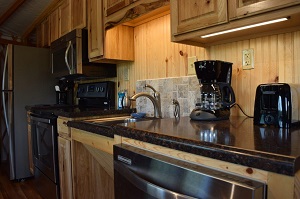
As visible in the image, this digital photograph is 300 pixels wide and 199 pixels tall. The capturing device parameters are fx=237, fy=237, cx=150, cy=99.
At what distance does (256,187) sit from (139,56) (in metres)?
1.76

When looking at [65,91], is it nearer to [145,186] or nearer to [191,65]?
[191,65]

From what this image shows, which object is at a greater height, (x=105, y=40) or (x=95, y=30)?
(x=95, y=30)

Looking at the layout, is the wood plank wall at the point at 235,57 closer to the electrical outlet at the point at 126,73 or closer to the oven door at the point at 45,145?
the electrical outlet at the point at 126,73

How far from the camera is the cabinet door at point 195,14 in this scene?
3.78 ft

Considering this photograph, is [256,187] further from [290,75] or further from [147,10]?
[147,10]

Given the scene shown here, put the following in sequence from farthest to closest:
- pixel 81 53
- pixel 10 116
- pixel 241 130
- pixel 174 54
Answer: pixel 10 116
pixel 81 53
pixel 174 54
pixel 241 130

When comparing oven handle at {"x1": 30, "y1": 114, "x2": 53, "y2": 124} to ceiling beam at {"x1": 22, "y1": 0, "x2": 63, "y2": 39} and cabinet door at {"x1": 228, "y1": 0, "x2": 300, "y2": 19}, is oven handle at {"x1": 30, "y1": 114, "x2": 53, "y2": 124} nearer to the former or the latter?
ceiling beam at {"x1": 22, "y1": 0, "x2": 63, "y2": 39}

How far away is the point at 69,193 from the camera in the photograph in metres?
1.92

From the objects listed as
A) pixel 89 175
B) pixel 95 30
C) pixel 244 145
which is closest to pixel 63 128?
pixel 89 175

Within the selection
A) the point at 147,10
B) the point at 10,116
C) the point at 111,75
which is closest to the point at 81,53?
the point at 111,75

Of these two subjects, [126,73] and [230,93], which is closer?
[230,93]

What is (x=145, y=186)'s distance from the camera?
0.92 metres

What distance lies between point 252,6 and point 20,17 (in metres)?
3.59

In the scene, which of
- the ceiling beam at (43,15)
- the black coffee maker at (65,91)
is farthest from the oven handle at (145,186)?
the ceiling beam at (43,15)
